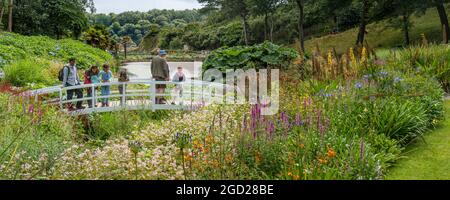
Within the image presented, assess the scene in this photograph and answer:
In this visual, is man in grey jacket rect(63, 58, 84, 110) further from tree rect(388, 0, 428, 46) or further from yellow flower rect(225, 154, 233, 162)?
tree rect(388, 0, 428, 46)

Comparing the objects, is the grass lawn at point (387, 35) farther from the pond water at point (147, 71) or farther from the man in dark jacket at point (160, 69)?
the man in dark jacket at point (160, 69)

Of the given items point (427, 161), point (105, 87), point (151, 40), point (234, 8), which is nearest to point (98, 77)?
point (105, 87)

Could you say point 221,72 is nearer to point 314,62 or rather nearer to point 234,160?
point 314,62

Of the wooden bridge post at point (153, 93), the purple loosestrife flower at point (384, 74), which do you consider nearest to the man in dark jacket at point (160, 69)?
the wooden bridge post at point (153, 93)

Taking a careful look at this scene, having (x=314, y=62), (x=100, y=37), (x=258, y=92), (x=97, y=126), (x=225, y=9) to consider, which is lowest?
(x=97, y=126)

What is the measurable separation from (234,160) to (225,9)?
43991 mm

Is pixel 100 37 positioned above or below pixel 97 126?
above

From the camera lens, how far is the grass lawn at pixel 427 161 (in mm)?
4824

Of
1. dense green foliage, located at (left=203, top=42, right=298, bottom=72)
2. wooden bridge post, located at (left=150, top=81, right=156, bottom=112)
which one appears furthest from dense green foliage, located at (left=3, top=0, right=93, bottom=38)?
wooden bridge post, located at (left=150, top=81, right=156, bottom=112)

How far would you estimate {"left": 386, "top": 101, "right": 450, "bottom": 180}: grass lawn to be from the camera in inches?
190

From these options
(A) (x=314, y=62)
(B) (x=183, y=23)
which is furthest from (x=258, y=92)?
(B) (x=183, y=23)

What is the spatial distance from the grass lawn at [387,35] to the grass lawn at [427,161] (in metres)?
22.7

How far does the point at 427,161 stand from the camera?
5.28m
